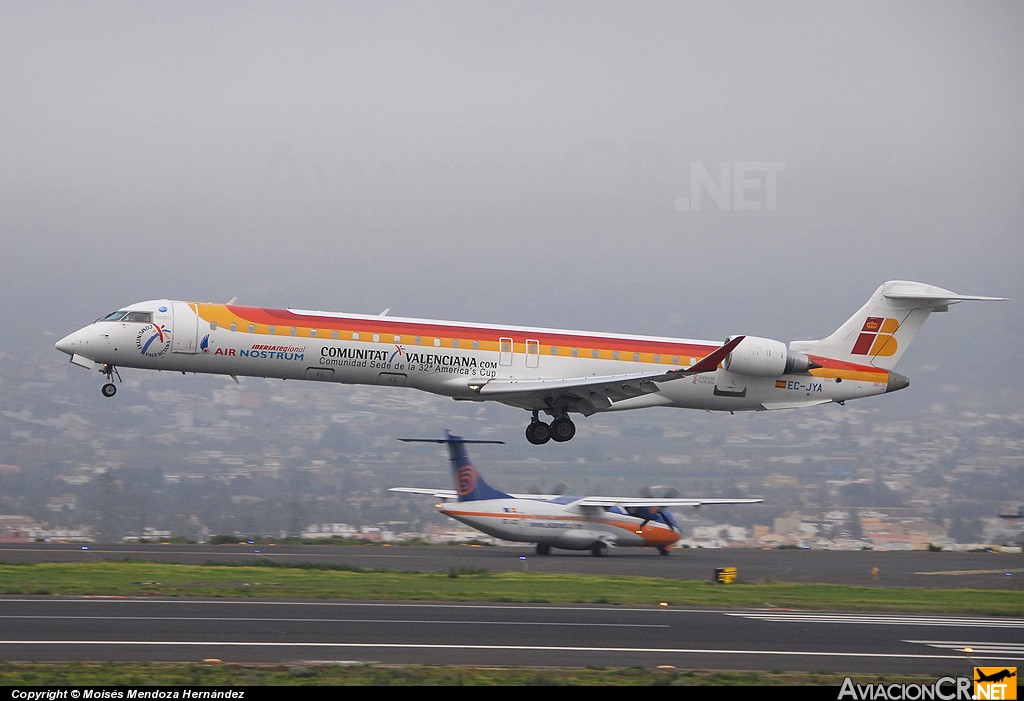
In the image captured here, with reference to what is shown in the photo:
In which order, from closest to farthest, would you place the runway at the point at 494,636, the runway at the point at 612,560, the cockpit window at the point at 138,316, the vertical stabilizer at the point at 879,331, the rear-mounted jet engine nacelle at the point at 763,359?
the runway at the point at 494,636
the cockpit window at the point at 138,316
the rear-mounted jet engine nacelle at the point at 763,359
the vertical stabilizer at the point at 879,331
the runway at the point at 612,560

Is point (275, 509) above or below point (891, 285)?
below

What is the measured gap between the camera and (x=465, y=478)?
44.6m

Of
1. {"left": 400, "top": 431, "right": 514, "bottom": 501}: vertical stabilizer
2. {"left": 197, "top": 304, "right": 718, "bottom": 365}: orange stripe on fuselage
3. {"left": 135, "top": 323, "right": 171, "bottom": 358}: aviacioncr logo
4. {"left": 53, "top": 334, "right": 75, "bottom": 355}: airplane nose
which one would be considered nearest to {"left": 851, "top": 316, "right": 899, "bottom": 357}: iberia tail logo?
{"left": 197, "top": 304, "right": 718, "bottom": 365}: orange stripe on fuselage

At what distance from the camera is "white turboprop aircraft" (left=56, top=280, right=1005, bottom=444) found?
29.8 metres

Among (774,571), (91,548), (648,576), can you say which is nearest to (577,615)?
(648,576)

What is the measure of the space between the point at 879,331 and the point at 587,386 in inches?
381

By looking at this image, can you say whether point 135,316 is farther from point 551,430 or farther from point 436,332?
point 551,430

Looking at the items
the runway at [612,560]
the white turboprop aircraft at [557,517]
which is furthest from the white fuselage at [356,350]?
the white turboprop aircraft at [557,517]

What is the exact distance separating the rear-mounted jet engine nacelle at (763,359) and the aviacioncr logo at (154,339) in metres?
14.4

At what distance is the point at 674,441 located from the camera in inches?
3585

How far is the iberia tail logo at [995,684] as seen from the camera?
17.0 meters

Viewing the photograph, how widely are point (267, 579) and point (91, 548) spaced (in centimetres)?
1441

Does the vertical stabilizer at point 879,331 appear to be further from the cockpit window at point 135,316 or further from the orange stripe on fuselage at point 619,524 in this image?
the cockpit window at point 135,316

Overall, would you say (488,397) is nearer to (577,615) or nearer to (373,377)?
(373,377)
